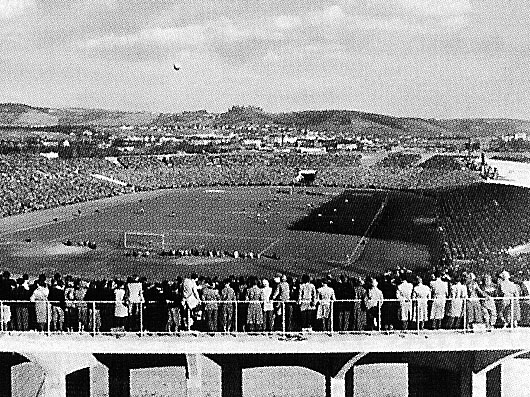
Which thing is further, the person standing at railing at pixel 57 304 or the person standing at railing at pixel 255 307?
the person standing at railing at pixel 57 304

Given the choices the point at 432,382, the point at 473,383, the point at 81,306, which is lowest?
the point at 432,382

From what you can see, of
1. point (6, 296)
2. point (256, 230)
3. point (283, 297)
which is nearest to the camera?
point (283, 297)

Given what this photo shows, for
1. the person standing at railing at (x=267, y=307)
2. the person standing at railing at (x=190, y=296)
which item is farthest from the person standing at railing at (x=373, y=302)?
the person standing at railing at (x=190, y=296)

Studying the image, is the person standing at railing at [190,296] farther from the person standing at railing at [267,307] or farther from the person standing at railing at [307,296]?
the person standing at railing at [307,296]

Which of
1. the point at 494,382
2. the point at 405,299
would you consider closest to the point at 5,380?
the point at 405,299

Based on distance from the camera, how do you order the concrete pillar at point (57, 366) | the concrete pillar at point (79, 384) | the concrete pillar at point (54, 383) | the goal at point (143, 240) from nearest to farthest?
1. the concrete pillar at point (57, 366)
2. the concrete pillar at point (54, 383)
3. the concrete pillar at point (79, 384)
4. the goal at point (143, 240)

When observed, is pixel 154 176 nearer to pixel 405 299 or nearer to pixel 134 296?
pixel 134 296

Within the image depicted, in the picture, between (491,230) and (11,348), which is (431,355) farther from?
(491,230)
